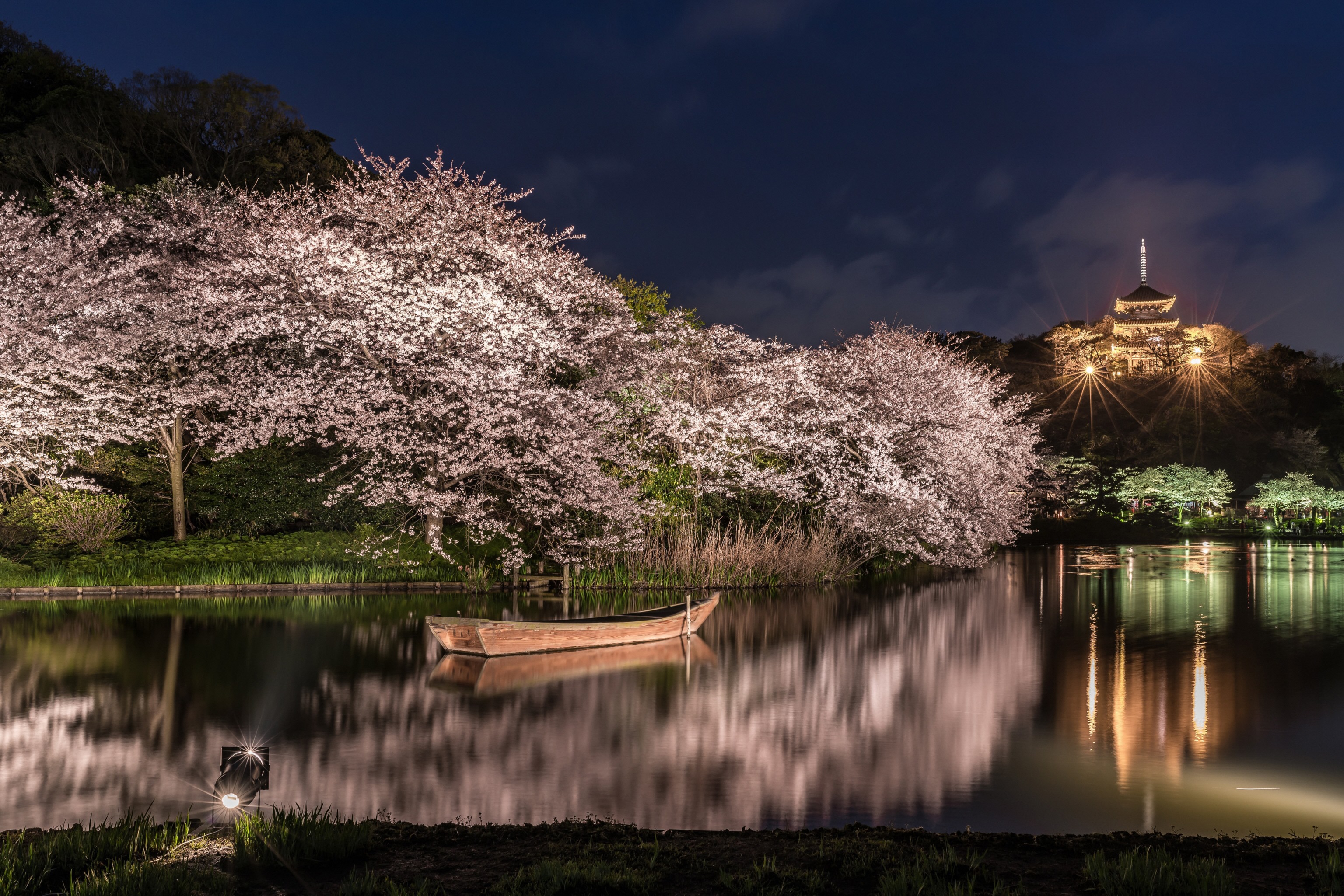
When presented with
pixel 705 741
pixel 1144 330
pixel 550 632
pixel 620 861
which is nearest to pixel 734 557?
pixel 550 632

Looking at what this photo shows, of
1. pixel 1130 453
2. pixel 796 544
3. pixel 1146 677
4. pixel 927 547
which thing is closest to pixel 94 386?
pixel 796 544

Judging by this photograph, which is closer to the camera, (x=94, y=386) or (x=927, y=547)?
(x=94, y=386)

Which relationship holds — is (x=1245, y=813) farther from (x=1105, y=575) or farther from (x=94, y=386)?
(x=1105, y=575)

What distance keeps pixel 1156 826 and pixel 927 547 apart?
79.6ft

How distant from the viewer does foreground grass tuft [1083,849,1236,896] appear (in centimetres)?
512

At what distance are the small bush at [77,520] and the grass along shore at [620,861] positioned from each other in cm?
1849

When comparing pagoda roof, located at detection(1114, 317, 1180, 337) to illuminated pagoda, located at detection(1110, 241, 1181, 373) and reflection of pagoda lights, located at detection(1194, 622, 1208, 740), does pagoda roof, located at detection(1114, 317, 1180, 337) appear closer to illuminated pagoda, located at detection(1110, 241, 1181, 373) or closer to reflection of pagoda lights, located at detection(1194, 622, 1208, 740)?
illuminated pagoda, located at detection(1110, 241, 1181, 373)

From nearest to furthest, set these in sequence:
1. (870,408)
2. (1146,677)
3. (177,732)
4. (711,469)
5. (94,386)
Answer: (177,732), (1146,677), (94,386), (711,469), (870,408)

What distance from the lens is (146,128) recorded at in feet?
137

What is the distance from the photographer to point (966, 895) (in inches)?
199

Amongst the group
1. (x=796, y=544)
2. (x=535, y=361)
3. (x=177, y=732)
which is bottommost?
(x=177, y=732)

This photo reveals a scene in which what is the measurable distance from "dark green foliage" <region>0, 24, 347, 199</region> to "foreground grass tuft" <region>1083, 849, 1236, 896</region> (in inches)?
1534

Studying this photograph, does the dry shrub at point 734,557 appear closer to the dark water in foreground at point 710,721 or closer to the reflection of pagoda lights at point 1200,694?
the dark water in foreground at point 710,721

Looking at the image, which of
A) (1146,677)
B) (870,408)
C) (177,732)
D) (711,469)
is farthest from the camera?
(870,408)
